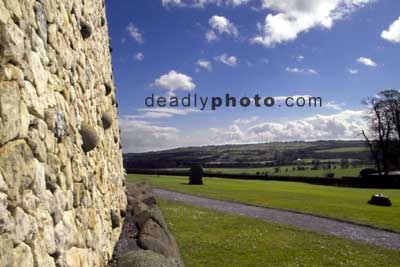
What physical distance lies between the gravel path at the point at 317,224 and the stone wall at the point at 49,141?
1547 cm

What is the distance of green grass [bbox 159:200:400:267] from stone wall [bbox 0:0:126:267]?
25.1 feet

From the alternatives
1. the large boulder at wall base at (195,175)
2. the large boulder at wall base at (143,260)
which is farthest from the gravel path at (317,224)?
the large boulder at wall base at (195,175)

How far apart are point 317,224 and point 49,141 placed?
21.0 meters

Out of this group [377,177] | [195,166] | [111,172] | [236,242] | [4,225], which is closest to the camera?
[4,225]

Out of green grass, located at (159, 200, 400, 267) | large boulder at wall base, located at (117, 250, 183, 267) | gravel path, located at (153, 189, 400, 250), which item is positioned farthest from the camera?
gravel path, located at (153, 189, 400, 250)

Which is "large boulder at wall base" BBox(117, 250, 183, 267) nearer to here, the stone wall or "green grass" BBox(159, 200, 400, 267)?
the stone wall

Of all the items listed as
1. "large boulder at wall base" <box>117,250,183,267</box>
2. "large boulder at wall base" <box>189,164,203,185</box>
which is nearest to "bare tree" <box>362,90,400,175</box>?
"large boulder at wall base" <box>189,164,203,185</box>

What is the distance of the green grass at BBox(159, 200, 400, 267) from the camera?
14.5 metres

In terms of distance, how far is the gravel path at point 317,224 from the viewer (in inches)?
778

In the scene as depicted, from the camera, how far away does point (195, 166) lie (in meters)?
51.0

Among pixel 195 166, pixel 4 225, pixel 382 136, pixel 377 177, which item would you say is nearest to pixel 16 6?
pixel 4 225

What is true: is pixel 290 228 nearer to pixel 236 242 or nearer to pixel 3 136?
pixel 236 242

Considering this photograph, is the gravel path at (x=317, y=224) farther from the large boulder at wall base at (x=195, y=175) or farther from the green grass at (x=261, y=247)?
the large boulder at wall base at (x=195, y=175)

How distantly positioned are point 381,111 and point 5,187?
7096cm
